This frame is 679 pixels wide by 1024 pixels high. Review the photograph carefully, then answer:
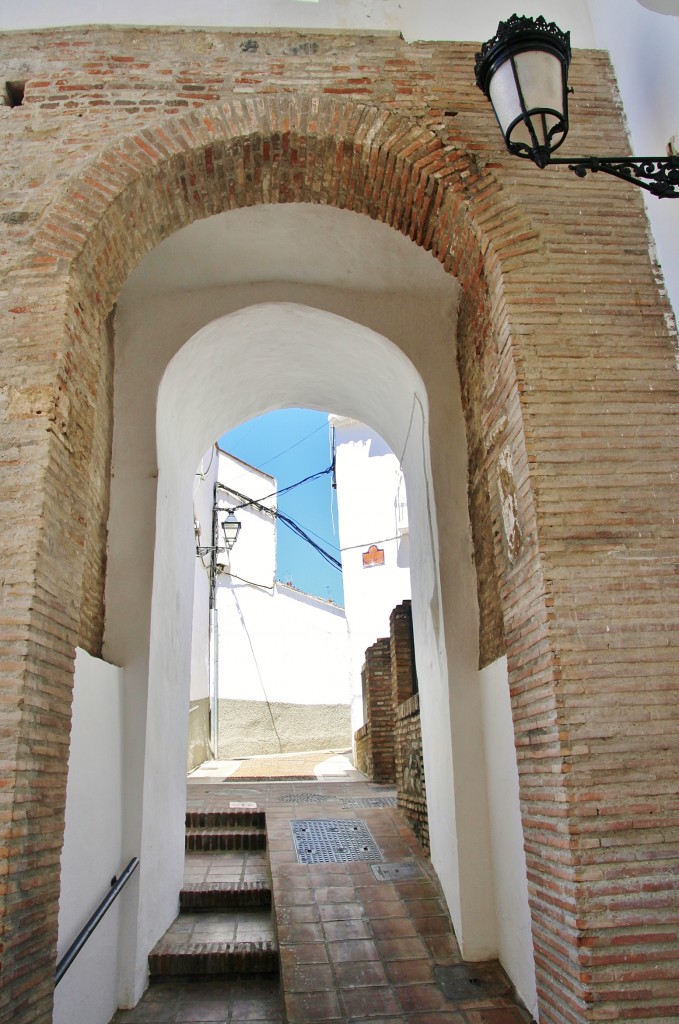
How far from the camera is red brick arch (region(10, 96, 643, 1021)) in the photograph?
279cm

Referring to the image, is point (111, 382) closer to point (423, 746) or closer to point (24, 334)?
point (24, 334)

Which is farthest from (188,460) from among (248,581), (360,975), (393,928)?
(248,581)

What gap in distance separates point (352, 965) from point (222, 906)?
4.01 feet

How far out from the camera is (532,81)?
8.48 ft

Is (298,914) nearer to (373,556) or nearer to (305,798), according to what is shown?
(305,798)

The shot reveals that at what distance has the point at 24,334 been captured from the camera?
2963 mm

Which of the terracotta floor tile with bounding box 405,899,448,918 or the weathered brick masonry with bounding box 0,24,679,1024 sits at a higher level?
the weathered brick masonry with bounding box 0,24,679,1024

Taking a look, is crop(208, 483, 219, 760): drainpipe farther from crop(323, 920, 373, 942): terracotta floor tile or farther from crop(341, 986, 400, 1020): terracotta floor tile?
crop(341, 986, 400, 1020): terracotta floor tile

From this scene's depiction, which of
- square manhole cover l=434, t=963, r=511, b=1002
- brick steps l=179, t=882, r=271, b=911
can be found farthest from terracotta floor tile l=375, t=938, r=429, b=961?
brick steps l=179, t=882, r=271, b=911

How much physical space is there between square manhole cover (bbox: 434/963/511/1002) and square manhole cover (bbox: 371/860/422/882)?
91cm

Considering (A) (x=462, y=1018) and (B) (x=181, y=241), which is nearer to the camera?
(A) (x=462, y=1018)

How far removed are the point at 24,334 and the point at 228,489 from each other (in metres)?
10.1

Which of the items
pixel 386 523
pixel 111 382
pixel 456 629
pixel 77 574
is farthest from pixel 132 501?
pixel 386 523

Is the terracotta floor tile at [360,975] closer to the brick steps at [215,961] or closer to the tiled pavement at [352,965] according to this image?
the tiled pavement at [352,965]
